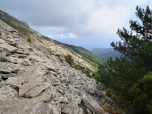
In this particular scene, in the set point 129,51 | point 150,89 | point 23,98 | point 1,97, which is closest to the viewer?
point 1,97

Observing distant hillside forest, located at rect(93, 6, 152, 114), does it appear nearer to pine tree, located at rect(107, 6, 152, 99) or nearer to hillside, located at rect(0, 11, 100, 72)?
pine tree, located at rect(107, 6, 152, 99)

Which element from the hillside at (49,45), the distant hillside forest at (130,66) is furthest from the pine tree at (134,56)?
the hillside at (49,45)

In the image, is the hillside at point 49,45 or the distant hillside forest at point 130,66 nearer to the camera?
the distant hillside forest at point 130,66

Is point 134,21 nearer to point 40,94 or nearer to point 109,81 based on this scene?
point 109,81

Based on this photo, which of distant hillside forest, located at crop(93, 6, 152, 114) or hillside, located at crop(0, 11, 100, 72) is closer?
distant hillside forest, located at crop(93, 6, 152, 114)

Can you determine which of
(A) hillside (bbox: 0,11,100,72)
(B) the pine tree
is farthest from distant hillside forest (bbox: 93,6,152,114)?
(A) hillside (bbox: 0,11,100,72)

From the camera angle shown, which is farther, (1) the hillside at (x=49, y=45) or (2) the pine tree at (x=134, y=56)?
(1) the hillside at (x=49, y=45)

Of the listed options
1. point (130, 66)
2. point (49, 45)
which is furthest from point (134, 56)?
point (49, 45)

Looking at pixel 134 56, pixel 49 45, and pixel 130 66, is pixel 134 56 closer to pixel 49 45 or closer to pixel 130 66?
pixel 130 66

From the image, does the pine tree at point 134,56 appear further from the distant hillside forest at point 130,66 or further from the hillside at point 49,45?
the hillside at point 49,45

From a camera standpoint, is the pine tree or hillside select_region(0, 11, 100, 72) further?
hillside select_region(0, 11, 100, 72)

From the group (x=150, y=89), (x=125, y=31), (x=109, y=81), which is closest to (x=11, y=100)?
(x=150, y=89)

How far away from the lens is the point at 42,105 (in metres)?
4.57

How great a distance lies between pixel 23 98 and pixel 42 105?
4.37 feet
